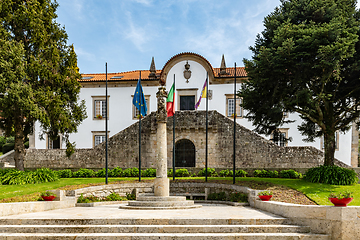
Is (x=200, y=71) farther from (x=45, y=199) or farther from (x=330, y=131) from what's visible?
(x=45, y=199)

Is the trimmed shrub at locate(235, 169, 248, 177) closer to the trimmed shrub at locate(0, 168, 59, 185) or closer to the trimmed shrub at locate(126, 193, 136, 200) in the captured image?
the trimmed shrub at locate(126, 193, 136, 200)

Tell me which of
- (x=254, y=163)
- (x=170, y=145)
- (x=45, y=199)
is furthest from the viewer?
(x=170, y=145)

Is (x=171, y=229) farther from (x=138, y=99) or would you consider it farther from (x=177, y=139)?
(x=177, y=139)

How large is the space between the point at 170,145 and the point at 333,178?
12830mm

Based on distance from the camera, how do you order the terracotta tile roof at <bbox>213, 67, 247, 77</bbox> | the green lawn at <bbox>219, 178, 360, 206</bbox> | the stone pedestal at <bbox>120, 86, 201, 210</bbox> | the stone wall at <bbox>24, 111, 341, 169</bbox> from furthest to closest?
1. the terracotta tile roof at <bbox>213, 67, 247, 77</bbox>
2. the stone wall at <bbox>24, 111, 341, 169</bbox>
3. the green lawn at <bbox>219, 178, 360, 206</bbox>
4. the stone pedestal at <bbox>120, 86, 201, 210</bbox>

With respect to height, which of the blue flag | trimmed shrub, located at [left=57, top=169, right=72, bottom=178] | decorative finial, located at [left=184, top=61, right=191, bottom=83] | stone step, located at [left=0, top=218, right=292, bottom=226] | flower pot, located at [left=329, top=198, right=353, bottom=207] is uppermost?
decorative finial, located at [left=184, top=61, right=191, bottom=83]

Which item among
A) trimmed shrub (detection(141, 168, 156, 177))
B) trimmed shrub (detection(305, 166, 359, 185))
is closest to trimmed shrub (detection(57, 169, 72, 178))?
trimmed shrub (detection(141, 168, 156, 177))

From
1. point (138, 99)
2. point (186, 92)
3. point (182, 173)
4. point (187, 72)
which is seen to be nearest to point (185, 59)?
point (187, 72)

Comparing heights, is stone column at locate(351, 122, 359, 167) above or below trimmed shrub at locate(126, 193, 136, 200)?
above

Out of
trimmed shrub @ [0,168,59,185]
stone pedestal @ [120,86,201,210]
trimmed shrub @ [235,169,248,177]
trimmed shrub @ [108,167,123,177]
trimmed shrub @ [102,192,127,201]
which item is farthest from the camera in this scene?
trimmed shrub @ [108,167,123,177]

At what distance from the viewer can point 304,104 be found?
16.2 meters

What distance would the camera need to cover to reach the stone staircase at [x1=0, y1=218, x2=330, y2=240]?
7.75 meters

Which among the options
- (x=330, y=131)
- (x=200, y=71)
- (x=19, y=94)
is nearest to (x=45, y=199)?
(x=19, y=94)

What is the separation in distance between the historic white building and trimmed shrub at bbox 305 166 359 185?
11587mm
